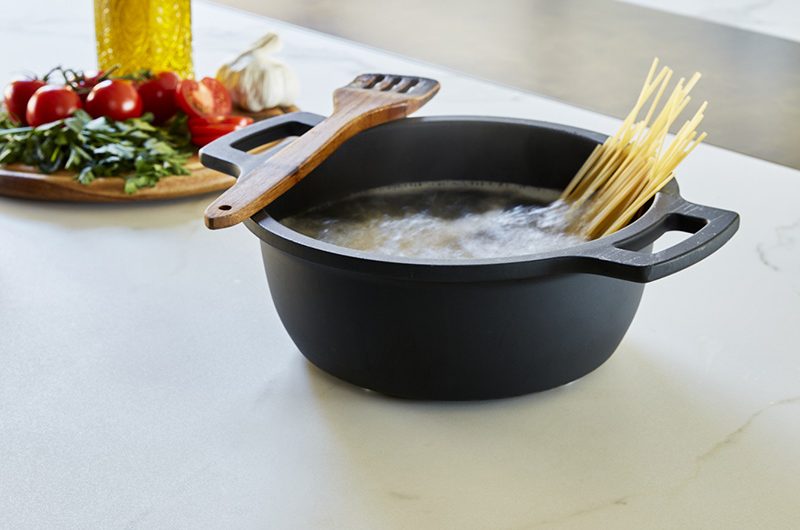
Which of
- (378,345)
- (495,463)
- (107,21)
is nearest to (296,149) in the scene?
(378,345)

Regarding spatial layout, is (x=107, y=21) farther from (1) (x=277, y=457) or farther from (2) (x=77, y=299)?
(1) (x=277, y=457)

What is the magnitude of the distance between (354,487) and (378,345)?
4.1 inches

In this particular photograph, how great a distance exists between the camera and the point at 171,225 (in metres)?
1.18

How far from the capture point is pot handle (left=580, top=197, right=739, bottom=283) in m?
0.70

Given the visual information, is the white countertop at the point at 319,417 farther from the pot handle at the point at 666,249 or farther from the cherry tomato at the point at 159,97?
the cherry tomato at the point at 159,97

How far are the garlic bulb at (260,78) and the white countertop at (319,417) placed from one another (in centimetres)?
34

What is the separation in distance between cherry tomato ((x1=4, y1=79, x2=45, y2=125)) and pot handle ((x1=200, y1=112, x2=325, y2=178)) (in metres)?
0.47

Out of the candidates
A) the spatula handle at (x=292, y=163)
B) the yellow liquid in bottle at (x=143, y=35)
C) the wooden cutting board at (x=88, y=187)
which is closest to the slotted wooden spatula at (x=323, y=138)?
the spatula handle at (x=292, y=163)

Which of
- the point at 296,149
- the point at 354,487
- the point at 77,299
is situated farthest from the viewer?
the point at 77,299

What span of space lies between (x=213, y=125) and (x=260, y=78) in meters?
0.14

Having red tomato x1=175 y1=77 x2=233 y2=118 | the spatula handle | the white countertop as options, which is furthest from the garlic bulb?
the spatula handle

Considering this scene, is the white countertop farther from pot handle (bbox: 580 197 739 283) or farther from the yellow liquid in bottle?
the yellow liquid in bottle

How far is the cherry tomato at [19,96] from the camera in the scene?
1357 millimetres

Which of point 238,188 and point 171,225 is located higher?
point 238,188
